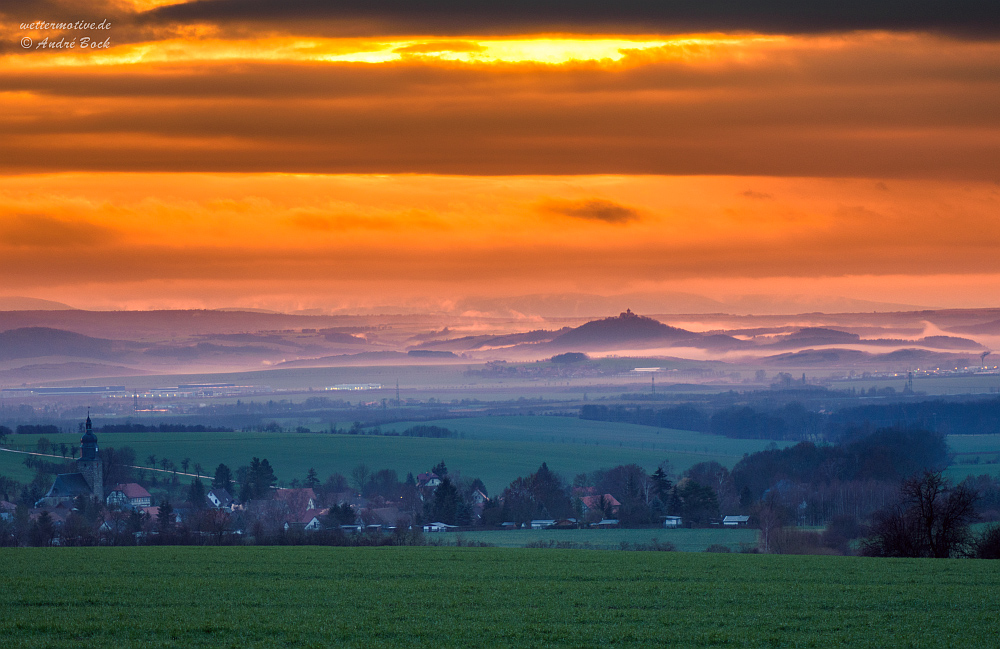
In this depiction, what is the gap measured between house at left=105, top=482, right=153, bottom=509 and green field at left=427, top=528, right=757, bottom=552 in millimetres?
39557

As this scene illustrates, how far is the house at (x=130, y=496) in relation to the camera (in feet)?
315

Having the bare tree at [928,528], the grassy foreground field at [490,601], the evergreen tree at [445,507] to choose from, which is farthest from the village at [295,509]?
the bare tree at [928,528]

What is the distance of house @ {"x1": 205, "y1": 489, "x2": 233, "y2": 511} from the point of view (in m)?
94.8

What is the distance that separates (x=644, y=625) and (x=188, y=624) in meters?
9.51

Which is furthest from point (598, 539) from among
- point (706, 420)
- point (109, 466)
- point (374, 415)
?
point (374, 415)

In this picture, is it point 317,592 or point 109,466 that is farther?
point 109,466

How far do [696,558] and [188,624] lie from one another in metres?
20.5

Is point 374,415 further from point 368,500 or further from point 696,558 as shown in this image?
point 696,558

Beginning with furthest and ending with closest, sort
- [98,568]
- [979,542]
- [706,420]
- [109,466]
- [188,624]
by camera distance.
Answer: [706,420] → [109,466] → [979,542] → [98,568] → [188,624]

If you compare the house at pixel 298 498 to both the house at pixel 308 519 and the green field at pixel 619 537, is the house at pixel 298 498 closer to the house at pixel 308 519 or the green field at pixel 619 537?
the house at pixel 308 519

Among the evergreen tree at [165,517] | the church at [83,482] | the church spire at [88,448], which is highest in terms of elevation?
the church spire at [88,448]

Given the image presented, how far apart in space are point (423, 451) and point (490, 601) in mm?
99821

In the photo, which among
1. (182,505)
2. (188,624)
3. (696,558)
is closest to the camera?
(188,624)

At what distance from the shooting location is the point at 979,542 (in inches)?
1746
